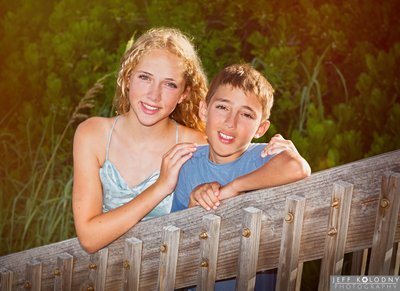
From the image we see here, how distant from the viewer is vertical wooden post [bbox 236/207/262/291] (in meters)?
2.53

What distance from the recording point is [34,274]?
329 cm

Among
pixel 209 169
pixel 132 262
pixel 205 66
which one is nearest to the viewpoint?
pixel 132 262

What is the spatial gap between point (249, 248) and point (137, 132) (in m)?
1.06

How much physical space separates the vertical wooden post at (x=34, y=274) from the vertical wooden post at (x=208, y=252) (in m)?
0.87

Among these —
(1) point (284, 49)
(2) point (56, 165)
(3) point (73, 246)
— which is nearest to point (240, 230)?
(3) point (73, 246)

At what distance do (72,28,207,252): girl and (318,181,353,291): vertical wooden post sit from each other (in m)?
0.74

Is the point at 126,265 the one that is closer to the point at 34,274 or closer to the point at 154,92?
the point at 34,274

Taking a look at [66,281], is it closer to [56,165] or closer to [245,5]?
[56,165]

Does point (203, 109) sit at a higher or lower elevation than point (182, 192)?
higher

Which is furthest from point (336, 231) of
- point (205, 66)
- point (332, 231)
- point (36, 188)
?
point (36, 188)

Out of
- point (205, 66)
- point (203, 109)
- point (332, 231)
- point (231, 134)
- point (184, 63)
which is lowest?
point (332, 231)

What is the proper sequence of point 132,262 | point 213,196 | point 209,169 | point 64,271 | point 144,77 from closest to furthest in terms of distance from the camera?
point 213,196, point 132,262, point 209,169, point 64,271, point 144,77

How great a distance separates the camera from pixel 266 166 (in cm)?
262

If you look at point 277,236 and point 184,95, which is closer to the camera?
point 277,236
